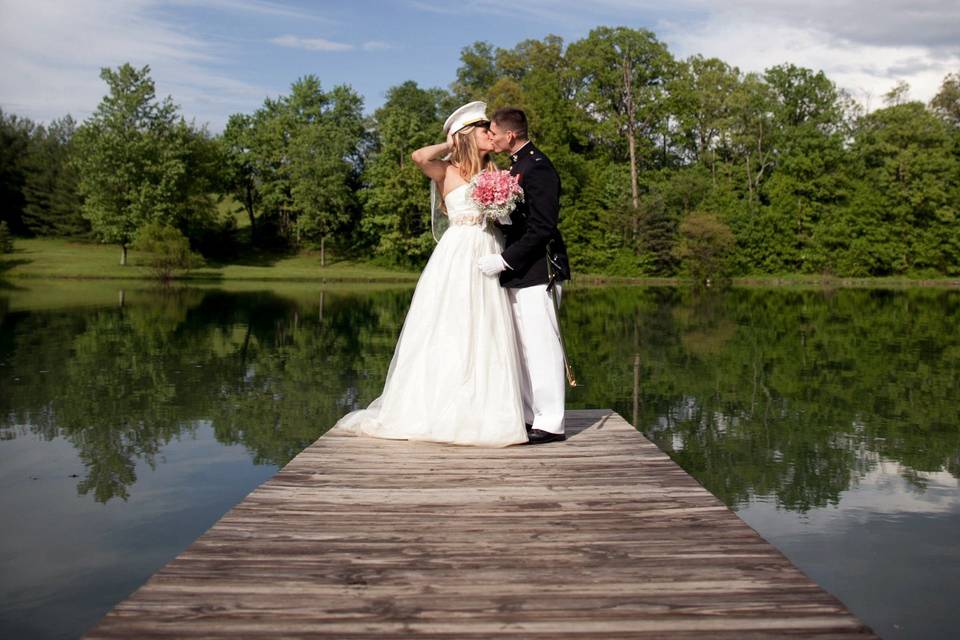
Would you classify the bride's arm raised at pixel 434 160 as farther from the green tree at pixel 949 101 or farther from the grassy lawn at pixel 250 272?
the green tree at pixel 949 101

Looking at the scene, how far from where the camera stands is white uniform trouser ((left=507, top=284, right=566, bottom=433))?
238 inches

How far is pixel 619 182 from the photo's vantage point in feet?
166

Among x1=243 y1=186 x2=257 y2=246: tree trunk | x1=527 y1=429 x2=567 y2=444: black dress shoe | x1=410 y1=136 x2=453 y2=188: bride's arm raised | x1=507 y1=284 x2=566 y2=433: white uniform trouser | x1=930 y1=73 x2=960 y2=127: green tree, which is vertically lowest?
x1=527 y1=429 x2=567 y2=444: black dress shoe

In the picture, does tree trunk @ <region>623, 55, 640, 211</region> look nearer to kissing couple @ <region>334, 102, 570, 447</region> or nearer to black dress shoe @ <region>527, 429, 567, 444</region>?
kissing couple @ <region>334, 102, 570, 447</region>

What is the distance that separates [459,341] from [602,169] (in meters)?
48.7

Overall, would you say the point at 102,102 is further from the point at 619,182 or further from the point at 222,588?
the point at 222,588

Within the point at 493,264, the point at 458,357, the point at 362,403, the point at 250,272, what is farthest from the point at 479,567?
the point at 250,272

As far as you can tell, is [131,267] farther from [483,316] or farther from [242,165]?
[483,316]

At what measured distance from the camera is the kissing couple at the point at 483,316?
582 centimetres

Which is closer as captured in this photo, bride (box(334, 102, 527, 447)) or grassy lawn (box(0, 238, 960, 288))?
bride (box(334, 102, 527, 447))

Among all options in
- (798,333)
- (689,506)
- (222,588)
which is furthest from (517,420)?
(798,333)

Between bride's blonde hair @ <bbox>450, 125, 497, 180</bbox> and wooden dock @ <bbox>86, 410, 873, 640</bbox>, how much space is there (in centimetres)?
238

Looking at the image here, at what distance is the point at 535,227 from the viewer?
5949mm

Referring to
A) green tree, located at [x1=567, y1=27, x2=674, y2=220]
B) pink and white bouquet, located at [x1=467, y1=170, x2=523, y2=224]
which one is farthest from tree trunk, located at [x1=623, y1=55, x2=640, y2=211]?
pink and white bouquet, located at [x1=467, y1=170, x2=523, y2=224]
